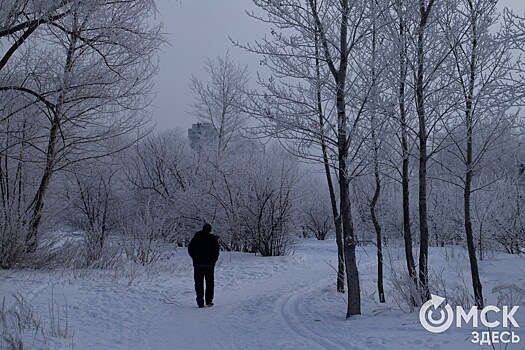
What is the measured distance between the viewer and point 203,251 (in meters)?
9.67

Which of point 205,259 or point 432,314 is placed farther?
point 205,259

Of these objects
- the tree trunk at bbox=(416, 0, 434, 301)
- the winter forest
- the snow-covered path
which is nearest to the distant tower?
the winter forest

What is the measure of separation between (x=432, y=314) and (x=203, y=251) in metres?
4.52

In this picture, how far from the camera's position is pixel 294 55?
8.00 metres

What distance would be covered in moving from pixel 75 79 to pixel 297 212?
13.8 metres

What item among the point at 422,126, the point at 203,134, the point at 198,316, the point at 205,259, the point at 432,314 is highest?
the point at 203,134

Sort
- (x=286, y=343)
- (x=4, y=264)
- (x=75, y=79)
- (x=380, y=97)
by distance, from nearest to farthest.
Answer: (x=286, y=343) < (x=380, y=97) < (x=75, y=79) < (x=4, y=264)

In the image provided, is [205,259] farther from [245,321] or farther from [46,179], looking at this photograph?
[46,179]

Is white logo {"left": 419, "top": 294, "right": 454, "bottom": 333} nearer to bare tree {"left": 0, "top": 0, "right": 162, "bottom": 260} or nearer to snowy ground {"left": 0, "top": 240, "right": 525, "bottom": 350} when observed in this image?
snowy ground {"left": 0, "top": 240, "right": 525, "bottom": 350}

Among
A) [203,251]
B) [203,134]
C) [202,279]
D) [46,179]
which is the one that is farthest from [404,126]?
[203,134]

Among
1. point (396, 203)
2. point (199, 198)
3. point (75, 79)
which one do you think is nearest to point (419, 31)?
point (75, 79)

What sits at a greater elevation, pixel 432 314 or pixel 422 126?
pixel 422 126

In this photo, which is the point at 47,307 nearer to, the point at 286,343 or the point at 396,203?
the point at 286,343

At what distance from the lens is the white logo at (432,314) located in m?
6.09
